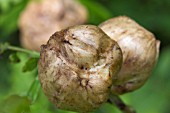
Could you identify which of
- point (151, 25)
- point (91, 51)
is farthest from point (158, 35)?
point (91, 51)

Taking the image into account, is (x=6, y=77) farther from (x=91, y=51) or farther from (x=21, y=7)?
(x=91, y=51)

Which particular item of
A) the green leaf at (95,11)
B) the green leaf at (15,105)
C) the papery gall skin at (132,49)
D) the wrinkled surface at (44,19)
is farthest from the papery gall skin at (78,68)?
the green leaf at (95,11)

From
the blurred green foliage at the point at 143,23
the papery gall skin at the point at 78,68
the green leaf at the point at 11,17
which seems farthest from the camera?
the green leaf at the point at 11,17

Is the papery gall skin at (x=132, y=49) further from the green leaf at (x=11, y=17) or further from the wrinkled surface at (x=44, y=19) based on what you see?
the green leaf at (x=11, y=17)

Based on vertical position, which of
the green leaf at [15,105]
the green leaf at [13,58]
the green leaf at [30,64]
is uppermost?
the green leaf at [30,64]

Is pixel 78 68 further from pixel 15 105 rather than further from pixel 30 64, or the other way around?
pixel 30 64

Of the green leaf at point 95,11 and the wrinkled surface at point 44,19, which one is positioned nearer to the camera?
the wrinkled surface at point 44,19

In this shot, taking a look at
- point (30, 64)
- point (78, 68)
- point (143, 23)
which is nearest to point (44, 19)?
point (143, 23)

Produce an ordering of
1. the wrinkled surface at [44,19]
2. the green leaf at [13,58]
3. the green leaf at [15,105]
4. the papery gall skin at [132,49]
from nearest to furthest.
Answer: the green leaf at [15,105]
the papery gall skin at [132,49]
the green leaf at [13,58]
the wrinkled surface at [44,19]
